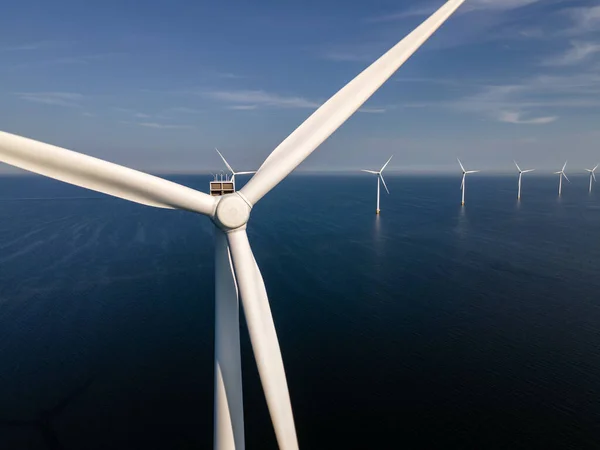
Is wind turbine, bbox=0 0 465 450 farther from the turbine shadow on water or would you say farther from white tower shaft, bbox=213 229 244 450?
the turbine shadow on water

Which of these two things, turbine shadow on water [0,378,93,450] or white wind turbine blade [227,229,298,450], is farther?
turbine shadow on water [0,378,93,450]

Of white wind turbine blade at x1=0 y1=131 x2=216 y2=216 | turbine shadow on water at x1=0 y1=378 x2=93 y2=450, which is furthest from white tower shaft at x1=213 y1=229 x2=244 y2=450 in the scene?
turbine shadow on water at x1=0 y1=378 x2=93 y2=450

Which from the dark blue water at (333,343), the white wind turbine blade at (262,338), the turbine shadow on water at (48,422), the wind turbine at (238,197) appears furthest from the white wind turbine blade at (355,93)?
the turbine shadow on water at (48,422)

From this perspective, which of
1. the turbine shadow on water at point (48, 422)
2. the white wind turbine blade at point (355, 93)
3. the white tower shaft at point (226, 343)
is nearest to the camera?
the white wind turbine blade at point (355, 93)

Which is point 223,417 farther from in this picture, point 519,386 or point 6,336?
point 6,336

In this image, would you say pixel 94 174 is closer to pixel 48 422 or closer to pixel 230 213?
pixel 230 213

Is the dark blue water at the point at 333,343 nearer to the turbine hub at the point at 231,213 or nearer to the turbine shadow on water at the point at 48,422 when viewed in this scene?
the turbine shadow on water at the point at 48,422
